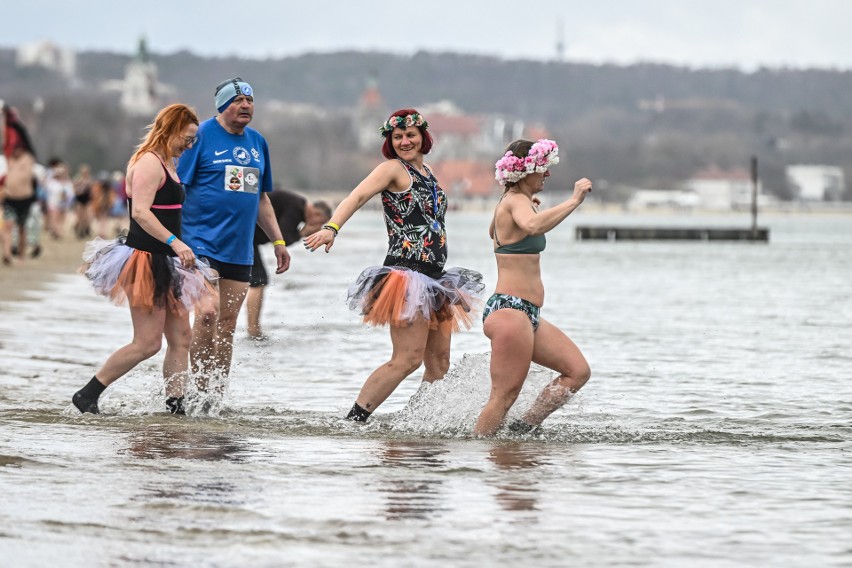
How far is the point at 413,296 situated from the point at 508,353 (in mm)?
588

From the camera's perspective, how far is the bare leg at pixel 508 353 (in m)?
7.98

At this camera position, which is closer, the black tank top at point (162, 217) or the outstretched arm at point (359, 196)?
the outstretched arm at point (359, 196)

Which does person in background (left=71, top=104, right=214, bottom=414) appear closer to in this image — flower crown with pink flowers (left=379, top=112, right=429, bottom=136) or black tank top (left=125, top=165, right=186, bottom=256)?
Answer: black tank top (left=125, top=165, right=186, bottom=256)

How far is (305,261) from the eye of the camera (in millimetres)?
35531

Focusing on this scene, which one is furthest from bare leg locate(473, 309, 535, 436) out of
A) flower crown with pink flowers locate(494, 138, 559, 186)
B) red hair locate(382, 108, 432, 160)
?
red hair locate(382, 108, 432, 160)

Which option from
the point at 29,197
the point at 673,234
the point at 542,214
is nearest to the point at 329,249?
the point at 542,214

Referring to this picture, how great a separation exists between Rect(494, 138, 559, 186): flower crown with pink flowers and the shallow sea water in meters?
1.26

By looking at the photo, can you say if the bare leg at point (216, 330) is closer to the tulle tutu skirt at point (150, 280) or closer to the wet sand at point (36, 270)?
the tulle tutu skirt at point (150, 280)

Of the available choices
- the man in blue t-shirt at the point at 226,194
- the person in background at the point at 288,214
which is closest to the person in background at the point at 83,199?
the person in background at the point at 288,214

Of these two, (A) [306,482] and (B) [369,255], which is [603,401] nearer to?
(A) [306,482]

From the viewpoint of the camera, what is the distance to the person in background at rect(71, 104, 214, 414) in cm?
859

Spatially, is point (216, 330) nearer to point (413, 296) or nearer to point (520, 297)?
point (413, 296)

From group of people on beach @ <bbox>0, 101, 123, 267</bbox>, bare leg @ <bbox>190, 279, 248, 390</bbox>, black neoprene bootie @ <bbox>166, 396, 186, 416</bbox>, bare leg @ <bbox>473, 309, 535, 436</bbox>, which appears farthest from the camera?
group of people on beach @ <bbox>0, 101, 123, 267</bbox>

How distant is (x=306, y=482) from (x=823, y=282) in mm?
24164
